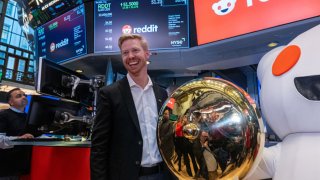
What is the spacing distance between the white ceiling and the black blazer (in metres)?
1.62

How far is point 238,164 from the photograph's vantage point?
2.31 ft

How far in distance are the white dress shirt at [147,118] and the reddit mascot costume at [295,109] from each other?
444 mm

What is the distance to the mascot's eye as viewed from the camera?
38.5 inches

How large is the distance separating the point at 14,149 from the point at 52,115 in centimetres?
104

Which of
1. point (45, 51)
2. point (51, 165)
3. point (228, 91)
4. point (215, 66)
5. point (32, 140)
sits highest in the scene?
point (45, 51)

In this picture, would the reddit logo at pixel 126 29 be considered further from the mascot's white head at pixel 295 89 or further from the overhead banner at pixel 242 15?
the mascot's white head at pixel 295 89

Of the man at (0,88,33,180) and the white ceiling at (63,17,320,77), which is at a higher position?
the white ceiling at (63,17,320,77)

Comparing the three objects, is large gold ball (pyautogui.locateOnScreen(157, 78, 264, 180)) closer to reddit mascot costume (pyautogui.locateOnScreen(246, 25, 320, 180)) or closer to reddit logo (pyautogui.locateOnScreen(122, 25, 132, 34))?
reddit mascot costume (pyautogui.locateOnScreen(246, 25, 320, 180))

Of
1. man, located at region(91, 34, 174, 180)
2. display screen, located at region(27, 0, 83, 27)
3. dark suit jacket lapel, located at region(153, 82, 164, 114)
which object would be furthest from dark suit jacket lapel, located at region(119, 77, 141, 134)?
display screen, located at region(27, 0, 83, 27)

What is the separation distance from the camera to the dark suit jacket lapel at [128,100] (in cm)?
124

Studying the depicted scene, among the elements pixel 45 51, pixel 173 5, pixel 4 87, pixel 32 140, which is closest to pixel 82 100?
pixel 32 140

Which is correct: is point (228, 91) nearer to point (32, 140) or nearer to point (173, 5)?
point (32, 140)

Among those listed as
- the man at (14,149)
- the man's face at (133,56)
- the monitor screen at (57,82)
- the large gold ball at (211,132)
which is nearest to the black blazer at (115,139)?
the man's face at (133,56)

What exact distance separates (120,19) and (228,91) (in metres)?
2.61
